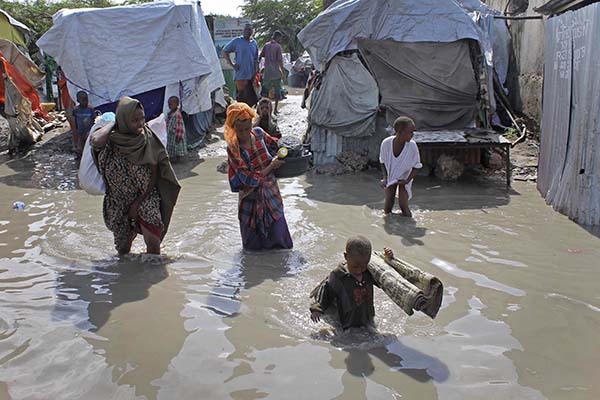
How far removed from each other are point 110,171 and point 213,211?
2355 mm

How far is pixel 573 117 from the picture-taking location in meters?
6.46

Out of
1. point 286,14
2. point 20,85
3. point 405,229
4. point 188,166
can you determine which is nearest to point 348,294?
point 405,229

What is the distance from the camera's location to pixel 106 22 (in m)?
10.3

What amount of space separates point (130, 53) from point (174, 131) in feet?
5.32

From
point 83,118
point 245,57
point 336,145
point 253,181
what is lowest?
point 336,145

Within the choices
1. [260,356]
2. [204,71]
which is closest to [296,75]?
[204,71]

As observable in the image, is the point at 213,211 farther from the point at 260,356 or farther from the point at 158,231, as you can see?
the point at 260,356

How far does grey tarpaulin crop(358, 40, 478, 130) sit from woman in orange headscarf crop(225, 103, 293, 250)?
4.48 meters

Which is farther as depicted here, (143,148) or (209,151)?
(209,151)

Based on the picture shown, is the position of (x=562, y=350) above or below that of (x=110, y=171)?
below

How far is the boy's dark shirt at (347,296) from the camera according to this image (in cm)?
363

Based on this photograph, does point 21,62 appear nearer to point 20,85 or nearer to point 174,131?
point 20,85

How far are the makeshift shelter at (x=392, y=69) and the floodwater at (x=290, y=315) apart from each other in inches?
108

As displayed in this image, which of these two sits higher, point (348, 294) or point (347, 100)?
point (347, 100)
